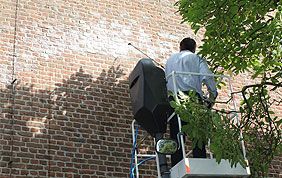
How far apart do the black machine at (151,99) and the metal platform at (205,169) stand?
71 centimetres

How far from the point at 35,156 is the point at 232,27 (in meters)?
2.96

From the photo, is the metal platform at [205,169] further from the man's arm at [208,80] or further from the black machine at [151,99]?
the man's arm at [208,80]

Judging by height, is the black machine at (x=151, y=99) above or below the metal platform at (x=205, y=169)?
above

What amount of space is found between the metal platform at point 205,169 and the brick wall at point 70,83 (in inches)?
68.5

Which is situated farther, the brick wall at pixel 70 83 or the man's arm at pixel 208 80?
the brick wall at pixel 70 83

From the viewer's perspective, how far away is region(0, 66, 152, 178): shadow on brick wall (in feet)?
22.1

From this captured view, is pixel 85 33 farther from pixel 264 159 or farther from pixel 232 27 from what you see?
pixel 264 159

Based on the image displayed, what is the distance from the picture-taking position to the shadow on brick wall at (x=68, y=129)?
22.1 feet

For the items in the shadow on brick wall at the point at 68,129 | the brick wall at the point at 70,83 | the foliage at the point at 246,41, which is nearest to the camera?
the foliage at the point at 246,41

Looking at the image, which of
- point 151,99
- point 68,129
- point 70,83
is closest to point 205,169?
point 151,99

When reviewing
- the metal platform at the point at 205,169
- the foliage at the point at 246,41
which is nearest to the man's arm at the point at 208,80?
the foliage at the point at 246,41

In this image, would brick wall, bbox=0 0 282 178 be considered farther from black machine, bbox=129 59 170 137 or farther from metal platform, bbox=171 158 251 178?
metal platform, bbox=171 158 251 178

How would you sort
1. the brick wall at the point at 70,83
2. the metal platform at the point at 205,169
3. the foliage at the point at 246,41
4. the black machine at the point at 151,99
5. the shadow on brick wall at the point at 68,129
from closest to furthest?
the metal platform at the point at 205,169
the foliage at the point at 246,41
the black machine at the point at 151,99
the shadow on brick wall at the point at 68,129
the brick wall at the point at 70,83

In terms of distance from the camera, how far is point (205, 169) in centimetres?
558
